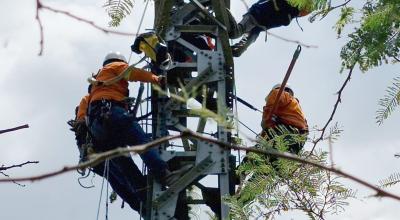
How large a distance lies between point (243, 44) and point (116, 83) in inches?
45.6

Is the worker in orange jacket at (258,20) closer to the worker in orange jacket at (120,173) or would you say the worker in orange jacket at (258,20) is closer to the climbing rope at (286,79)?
the climbing rope at (286,79)

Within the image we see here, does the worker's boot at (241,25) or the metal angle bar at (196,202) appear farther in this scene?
the worker's boot at (241,25)

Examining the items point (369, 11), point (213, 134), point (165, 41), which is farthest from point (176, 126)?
point (369, 11)

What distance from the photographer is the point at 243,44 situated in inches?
259

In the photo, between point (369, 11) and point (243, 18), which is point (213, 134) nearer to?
point (243, 18)

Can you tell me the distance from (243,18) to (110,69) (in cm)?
123

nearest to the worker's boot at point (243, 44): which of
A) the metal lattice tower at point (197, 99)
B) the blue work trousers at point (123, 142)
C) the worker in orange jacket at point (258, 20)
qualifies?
the worker in orange jacket at point (258, 20)

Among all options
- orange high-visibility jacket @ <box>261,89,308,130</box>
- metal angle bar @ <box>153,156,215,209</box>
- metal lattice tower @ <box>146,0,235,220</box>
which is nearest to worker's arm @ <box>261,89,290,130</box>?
orange high-visibility jacket @ <box>261,89,308,130</box>

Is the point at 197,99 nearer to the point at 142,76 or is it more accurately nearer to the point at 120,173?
the point at 142,76

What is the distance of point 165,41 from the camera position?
20.1 feet

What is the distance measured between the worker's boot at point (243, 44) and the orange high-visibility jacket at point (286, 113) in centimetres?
60

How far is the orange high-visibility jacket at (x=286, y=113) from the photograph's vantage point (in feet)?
22.2

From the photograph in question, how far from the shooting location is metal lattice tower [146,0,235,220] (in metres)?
5.72

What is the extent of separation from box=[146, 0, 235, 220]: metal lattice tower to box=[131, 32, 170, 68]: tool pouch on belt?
0.25 feet
